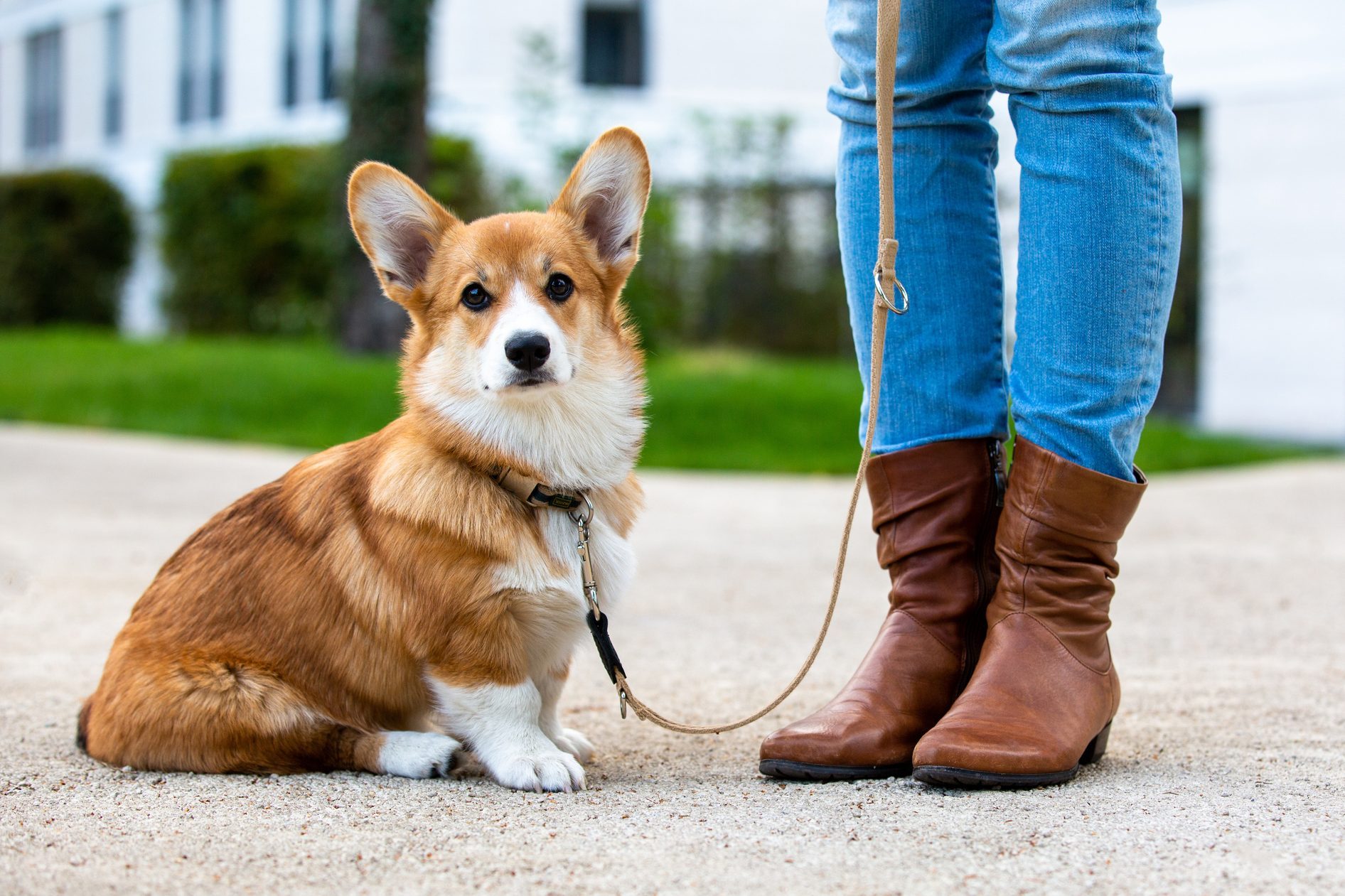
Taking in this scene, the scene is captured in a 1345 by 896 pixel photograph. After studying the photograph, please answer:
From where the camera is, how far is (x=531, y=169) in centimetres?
1380

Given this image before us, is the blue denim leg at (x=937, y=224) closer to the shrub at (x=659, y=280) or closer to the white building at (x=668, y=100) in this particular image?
the shrub at (x=659, y=280)

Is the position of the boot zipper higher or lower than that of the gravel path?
higher

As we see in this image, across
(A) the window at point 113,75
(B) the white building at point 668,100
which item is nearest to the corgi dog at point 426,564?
(B) the white building at point 668,100

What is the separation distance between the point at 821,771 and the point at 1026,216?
89 cm

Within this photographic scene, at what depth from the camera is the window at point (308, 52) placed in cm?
1736

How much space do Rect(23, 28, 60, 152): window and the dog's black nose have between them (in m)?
22.6

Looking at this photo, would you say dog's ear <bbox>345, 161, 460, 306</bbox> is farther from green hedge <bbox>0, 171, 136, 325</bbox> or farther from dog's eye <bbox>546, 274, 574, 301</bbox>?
green hedge <bbox>0, 171, 136, 325</bbox>

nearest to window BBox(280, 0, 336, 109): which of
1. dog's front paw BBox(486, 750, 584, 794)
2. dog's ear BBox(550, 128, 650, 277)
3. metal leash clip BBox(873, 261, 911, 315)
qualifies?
dog's ear BBox(550, 128, 650, 277)

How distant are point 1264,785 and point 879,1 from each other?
127cm

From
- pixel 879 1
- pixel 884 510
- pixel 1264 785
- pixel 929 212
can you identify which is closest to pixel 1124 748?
pixel 1264 785

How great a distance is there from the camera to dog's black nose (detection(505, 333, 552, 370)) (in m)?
2.17

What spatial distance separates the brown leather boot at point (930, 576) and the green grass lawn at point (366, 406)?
476 centimetres

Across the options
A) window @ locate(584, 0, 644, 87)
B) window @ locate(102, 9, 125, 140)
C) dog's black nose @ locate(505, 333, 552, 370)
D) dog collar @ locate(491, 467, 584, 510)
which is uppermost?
window @ locate(102, 9, 125, 140)

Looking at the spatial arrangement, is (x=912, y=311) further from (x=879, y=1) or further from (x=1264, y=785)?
(x=1264, y=785)
